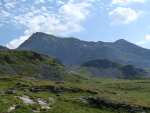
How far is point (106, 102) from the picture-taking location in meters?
73.4

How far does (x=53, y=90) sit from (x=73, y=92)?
489cm

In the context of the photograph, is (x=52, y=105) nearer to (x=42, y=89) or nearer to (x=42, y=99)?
(x=42, y=99)

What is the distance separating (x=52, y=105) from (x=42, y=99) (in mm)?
4891

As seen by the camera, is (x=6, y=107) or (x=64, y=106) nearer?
(x=6, y=107)

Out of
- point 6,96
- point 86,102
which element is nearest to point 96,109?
point 86,102

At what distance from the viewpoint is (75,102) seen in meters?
72.4

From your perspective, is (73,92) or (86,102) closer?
(86,102)

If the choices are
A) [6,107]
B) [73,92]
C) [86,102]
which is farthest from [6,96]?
[73,92]

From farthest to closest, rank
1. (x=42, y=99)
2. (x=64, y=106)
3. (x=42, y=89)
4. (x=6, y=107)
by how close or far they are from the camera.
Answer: (x=42, y=89) < (x=42, y=99) < (x=64, y=106) < (x=6, y=107)

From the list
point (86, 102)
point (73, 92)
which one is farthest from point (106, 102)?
point (73, 92)

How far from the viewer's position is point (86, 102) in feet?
241

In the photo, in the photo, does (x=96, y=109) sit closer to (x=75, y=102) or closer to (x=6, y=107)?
(x=75, y=102)

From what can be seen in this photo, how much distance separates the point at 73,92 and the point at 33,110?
28.2 m

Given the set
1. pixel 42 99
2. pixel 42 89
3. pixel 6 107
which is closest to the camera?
pixel 6 107
